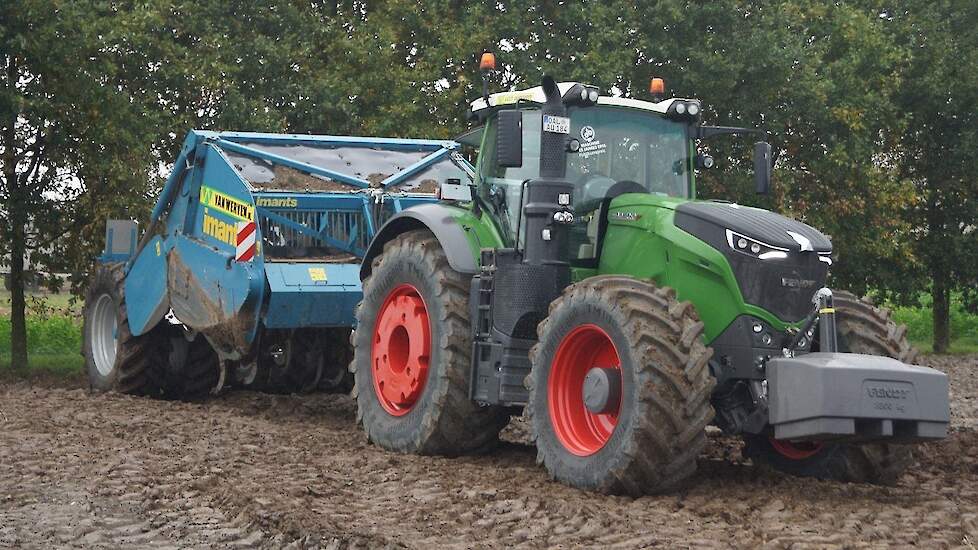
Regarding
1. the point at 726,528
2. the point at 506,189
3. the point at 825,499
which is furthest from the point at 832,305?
the point at 506,189

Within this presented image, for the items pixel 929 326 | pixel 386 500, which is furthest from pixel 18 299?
pixel 929 326

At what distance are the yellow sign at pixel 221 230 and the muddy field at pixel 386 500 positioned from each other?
182 centimetres

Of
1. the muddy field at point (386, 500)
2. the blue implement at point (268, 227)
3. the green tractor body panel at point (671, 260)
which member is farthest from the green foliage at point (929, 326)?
the green tractor body panel at point (671, 260)

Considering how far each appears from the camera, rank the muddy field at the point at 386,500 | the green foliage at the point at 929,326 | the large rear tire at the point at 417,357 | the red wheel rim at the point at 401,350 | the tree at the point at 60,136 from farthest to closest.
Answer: the green foliage at the point at 929,326
the tree at the point at 60,136
the red wheel rim at the point at 401,350
the large rear tire at the point at 417,357
the muddy field at the point at 386,500

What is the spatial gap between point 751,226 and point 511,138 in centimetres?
147

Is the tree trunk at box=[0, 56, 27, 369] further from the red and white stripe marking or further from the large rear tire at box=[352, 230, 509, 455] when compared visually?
the large rear tire at box=[352, 230, 509, 455]

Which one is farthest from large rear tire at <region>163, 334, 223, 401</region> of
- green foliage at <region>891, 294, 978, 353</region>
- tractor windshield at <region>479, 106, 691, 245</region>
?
green foliage at <region>891, 294, 978, 353</region>

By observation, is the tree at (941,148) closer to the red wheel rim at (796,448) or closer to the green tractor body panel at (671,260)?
the red wheel rim at (796,448)

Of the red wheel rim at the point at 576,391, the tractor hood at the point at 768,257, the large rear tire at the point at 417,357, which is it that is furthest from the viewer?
the large rear tire at the point at 417,357

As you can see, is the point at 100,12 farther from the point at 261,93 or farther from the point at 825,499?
the point at 825,499

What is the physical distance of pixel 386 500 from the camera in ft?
24.9

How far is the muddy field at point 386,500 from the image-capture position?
6535mm

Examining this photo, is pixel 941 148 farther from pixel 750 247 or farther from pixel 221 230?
pixel 750 247

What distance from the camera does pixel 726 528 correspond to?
669 centimetres
